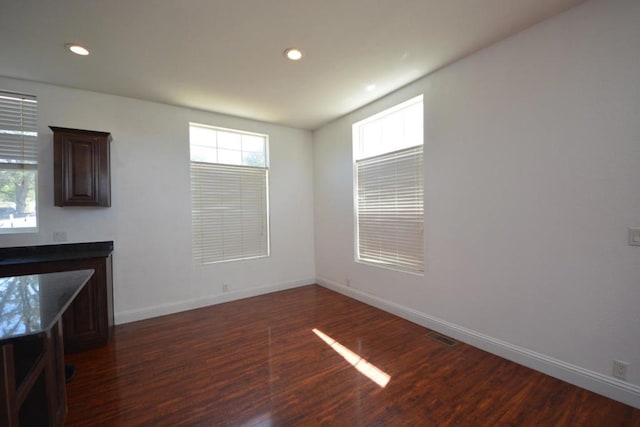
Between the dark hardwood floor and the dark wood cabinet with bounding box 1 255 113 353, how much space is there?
0.46 ft

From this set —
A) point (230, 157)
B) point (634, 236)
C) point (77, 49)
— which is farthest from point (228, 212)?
point (634, 236)

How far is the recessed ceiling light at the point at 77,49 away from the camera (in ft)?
7.77

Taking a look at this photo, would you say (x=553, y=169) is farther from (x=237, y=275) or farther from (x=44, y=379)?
(x=237, y=275)

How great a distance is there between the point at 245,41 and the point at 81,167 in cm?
241

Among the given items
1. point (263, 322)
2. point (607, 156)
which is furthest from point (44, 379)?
point (607, 156)

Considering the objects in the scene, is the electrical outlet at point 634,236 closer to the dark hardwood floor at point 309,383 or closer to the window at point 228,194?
the dark hardwood floor at point 309,383

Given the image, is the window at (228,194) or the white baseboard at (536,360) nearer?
the white baseboard at (536,360)

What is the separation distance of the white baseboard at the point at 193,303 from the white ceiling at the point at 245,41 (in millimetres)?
2856

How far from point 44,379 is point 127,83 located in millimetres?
3034

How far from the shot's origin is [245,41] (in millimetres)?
2375

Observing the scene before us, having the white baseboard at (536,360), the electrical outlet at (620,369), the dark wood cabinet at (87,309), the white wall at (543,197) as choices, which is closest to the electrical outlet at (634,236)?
the white wall at (543,197)

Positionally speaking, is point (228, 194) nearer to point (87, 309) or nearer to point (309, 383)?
point (87, 309)

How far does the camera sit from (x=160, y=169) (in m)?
3.68

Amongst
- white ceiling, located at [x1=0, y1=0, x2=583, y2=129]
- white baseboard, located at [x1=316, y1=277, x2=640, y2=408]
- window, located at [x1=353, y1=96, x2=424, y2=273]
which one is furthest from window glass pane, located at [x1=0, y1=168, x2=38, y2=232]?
white baseboard, located at [x1=316, y1=277, x2=640, y2=408]
